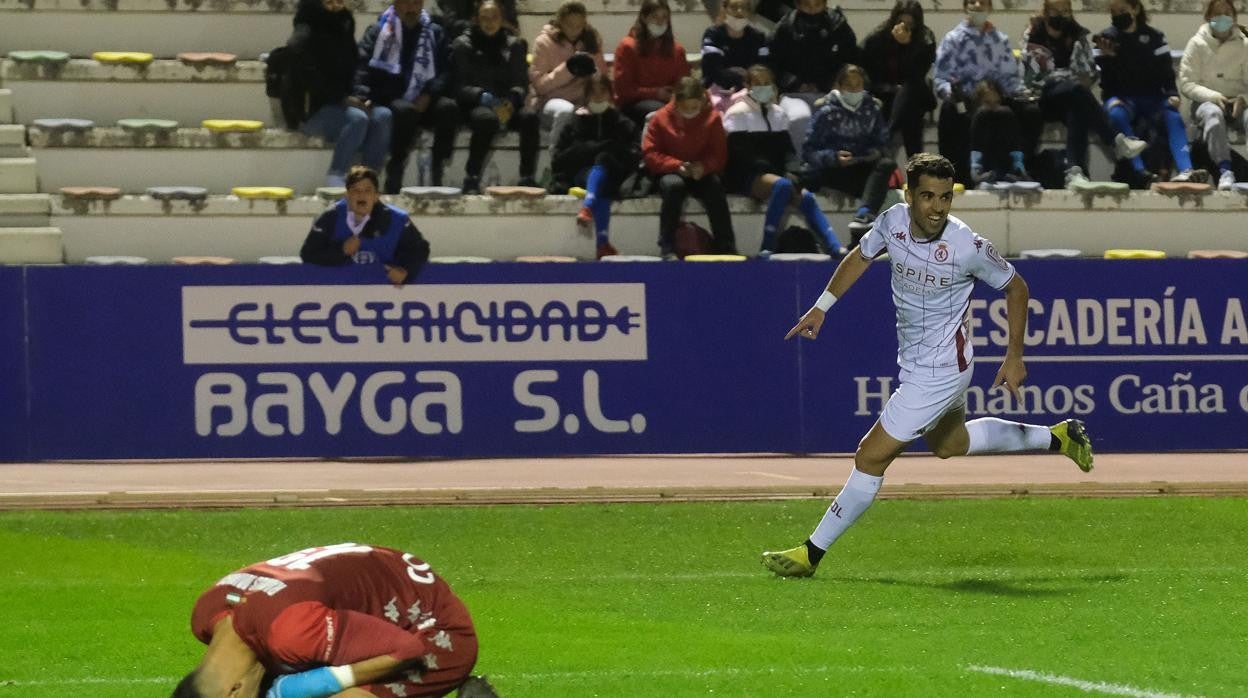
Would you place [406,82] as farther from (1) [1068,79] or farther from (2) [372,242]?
(1) [1068,79]

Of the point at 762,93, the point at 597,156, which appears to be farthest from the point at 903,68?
the point at 597,156

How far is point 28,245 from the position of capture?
18250 mm

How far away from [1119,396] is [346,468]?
6.35 meters

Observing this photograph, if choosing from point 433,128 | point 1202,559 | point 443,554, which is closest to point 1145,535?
point 1202,559

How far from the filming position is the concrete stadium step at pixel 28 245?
18.2m

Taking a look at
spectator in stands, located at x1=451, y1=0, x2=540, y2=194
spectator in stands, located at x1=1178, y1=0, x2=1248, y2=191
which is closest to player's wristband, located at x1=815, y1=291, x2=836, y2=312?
spectator in stands, located at x1=451, y1=0, x2=540, y2=194

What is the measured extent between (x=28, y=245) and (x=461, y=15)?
4648 mm

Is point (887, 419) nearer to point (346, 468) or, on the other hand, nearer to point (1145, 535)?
point (1145, 535)

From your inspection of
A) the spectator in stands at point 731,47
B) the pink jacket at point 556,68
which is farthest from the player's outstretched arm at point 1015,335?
the pink jacket at point 556,68

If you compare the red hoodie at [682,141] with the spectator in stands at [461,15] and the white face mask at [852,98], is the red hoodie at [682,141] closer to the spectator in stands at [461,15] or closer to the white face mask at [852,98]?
the white face mask at [852,98]

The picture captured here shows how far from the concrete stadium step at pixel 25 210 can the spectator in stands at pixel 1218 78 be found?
11048 mm

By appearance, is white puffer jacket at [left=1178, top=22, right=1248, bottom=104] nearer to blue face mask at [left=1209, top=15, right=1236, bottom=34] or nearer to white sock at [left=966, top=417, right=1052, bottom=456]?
blue face mask at [left=1209, top=15, right=1236, bottom=34]

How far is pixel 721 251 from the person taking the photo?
17922mm

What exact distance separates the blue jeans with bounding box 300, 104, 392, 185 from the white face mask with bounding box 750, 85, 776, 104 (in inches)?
134
